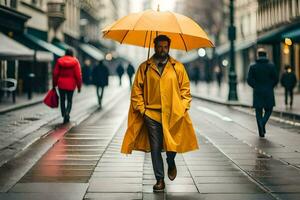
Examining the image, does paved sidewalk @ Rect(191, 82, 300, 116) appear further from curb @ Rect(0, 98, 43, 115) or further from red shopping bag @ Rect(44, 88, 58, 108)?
curb @ Rect(0, 98, 43, 115)

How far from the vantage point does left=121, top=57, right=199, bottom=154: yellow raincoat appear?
6648 mm

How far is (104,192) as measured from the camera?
660cm

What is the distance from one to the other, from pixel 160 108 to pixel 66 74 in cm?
886

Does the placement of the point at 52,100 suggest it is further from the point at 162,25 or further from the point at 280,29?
the point at 280,29

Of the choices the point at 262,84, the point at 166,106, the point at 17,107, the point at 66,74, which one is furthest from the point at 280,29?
the point at 166,106

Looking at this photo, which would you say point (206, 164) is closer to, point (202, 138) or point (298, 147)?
point (298, 147)

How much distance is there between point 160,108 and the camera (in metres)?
6.68

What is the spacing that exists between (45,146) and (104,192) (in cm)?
431

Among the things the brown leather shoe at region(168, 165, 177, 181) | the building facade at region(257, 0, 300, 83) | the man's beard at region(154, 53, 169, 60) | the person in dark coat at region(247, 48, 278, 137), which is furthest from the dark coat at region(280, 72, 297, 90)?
the man's beard at region(154, 53, 169, 60)

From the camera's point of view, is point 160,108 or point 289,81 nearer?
point 160,108

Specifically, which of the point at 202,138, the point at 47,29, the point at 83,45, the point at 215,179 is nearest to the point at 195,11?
the point at 83,45

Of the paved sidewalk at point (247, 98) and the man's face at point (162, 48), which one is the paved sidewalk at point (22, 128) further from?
the paved sidewalk at point (247, 98)

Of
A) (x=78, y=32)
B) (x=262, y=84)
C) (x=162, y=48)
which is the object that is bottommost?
(x=262, y=84)

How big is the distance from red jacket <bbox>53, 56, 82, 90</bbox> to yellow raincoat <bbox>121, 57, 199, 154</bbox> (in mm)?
8419
